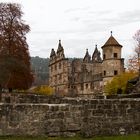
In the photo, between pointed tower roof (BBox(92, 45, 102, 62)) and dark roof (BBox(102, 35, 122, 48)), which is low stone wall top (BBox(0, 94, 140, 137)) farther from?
pointed tower roof (BBox(92, 45, 102, 62))

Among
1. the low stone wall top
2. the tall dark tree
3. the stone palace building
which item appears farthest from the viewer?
the stone palace building

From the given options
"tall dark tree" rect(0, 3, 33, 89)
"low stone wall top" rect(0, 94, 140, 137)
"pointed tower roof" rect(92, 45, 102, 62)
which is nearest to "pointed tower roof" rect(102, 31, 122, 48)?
"pointed tower roof" rect(92, 45, 102, 62)

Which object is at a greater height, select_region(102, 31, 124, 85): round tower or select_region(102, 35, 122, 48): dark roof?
Answer: select_region(102, 35, 122, 48): dark roof

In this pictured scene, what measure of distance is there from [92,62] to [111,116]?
8239 cm

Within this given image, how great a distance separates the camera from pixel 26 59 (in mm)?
43906

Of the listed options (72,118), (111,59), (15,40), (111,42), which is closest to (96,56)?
(111,59)

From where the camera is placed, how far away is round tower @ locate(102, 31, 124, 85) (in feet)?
256

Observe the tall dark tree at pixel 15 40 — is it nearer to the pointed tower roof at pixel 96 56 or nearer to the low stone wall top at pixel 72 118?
the low stone wall top at pixel 72 118

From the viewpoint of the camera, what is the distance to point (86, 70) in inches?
3570

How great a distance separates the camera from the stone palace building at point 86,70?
78438mm

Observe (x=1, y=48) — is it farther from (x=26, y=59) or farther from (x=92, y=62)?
(x=92, y=62)

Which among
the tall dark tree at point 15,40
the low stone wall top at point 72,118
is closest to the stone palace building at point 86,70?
the tall dark tree at point 15,40

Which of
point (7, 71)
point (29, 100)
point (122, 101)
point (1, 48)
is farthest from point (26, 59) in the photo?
point (122, 101)

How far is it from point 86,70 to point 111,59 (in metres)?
13.3
